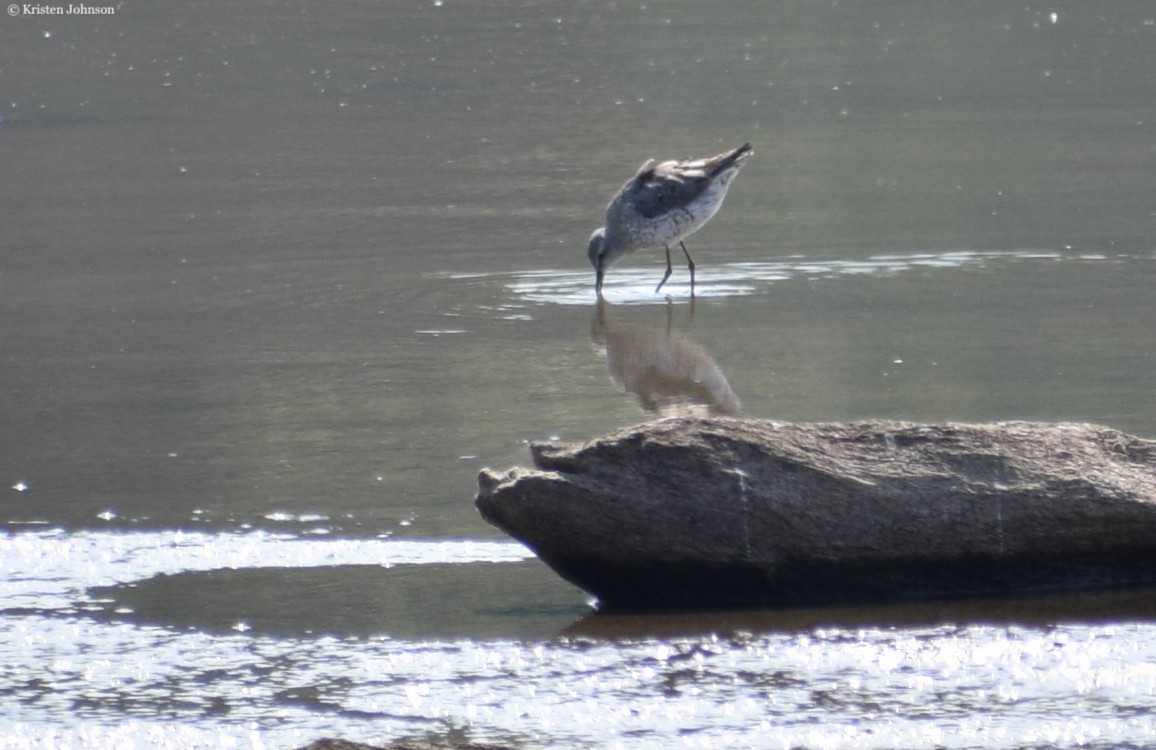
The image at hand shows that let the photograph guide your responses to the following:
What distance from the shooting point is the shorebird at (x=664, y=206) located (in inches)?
492

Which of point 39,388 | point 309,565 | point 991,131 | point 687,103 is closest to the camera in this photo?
point 309,565

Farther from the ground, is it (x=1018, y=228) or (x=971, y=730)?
(x=1018, y=228)

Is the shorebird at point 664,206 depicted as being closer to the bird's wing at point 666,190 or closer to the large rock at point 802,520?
the bird's wing at point 666,190

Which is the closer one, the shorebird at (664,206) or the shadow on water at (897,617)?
the shadow on water at (897,617)

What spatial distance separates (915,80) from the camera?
2188cm

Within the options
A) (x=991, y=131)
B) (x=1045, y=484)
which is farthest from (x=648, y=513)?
(x=991, y=131)

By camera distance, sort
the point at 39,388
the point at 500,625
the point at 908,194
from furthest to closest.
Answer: the point at 908,194
the point at 39,388
the point at 500,625

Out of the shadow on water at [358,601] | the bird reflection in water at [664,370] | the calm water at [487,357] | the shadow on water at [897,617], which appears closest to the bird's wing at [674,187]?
the calm water at [487,357]

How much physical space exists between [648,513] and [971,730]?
4.64ft

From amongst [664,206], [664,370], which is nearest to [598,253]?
[664,206]

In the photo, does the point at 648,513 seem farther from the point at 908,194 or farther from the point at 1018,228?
the point at 908,194

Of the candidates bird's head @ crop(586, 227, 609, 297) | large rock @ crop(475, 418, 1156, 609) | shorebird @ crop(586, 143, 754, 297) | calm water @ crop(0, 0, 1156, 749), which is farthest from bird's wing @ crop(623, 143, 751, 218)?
large rock @ crop(475, 418, 1156, 609)

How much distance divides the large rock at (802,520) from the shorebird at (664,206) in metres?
5.84

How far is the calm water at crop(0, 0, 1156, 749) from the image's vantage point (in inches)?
232
